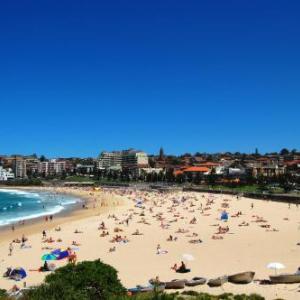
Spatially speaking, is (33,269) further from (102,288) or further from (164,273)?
(102,288)

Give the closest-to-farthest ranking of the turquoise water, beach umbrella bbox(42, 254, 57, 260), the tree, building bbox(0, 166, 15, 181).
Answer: the tree
beach umbrella bbox(42, 254, 57, 260)
the turquoise water
building bbox(0, 166, 15, 181)

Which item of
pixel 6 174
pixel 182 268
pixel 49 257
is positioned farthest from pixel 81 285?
pixel 6 174

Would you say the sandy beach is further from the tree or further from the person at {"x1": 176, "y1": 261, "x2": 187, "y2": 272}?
the tree

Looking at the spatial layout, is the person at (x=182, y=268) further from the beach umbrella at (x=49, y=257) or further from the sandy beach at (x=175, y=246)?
the beach umbrella at (x=49, y=257)

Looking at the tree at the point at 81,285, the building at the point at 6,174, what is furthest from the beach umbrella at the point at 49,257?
the building at the point at 6,174

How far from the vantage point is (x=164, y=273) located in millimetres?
19094

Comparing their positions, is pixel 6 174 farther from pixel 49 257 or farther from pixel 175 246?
pixel 49 257

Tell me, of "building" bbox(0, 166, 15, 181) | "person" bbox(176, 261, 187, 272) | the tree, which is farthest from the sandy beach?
"building" bbox(0, 166, 15, 181)

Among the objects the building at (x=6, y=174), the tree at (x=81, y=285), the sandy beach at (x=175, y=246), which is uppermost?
the building at (x=6, y=174)

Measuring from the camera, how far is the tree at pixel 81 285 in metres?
9.98

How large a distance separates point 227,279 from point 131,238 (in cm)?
1550

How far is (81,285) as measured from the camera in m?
10.6

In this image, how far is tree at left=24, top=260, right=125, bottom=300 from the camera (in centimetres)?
998

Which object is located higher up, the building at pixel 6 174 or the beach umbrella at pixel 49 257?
the building at pixel 6 174
